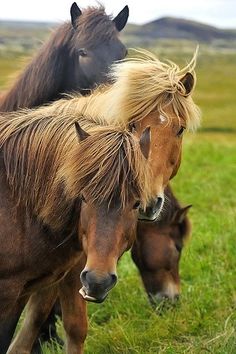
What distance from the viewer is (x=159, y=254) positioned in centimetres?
566

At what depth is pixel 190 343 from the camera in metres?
4.43

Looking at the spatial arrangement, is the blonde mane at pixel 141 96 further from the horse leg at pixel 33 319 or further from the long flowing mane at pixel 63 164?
the horse leg at pixel 33 319

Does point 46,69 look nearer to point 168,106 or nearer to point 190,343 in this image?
point 168,106

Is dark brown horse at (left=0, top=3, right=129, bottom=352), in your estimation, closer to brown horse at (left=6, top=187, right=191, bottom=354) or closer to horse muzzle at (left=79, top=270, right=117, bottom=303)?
brown horse at (left=6, top=187, right=191, bottom=354)

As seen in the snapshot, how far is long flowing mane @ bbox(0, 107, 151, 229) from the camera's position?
128 inches

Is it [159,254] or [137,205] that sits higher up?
[137,205]

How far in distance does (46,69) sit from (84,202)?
2596 mm

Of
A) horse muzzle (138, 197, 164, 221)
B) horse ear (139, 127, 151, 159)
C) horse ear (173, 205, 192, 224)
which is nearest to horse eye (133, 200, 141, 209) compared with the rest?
horse ear (139, 127, 151, 159)

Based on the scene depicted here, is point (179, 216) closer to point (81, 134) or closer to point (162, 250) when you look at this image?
point (162, 250)

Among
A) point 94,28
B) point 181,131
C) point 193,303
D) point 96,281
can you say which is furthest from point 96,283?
point 94,28

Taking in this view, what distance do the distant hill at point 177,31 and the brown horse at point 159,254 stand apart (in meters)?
101

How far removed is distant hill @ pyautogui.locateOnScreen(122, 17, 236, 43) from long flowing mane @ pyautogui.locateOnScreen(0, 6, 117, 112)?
100 meters

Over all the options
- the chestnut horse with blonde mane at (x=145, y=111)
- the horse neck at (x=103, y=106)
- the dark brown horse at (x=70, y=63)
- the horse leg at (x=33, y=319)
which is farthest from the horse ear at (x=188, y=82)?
the horse leg at (x=33, y=319)

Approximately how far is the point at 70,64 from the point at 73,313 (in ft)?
7.48
